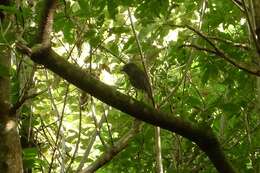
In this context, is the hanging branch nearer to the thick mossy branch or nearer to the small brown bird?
the thick mossy branch

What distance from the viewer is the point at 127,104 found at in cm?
169

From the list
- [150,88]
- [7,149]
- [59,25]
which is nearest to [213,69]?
[150,88]

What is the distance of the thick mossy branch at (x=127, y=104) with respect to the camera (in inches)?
60.2

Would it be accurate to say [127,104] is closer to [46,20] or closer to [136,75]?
[46,20]

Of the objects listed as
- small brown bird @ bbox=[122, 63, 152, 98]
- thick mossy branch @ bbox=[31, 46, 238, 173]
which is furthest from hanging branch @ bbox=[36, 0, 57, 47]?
small brown bird @ bbox=[122, 63, 152, 98]

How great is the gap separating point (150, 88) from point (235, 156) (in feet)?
4.92

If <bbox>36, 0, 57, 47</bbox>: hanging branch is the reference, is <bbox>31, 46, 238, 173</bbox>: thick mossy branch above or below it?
below

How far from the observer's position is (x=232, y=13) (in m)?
3.21

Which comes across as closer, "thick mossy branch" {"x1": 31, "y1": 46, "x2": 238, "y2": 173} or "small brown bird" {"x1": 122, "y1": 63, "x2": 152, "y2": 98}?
"thick mossy branch" {"x1": 31, "y1": 46, "x2": 238, "y2": 173}

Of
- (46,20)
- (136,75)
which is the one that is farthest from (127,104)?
(136,75)

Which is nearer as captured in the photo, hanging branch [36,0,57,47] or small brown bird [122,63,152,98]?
hanging branch [36,0,57,47]

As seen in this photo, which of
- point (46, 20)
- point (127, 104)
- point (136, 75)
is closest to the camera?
point (46, 20)

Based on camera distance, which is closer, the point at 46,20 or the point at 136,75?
the point at 46,20

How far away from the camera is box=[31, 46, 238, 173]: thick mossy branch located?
153 cm
